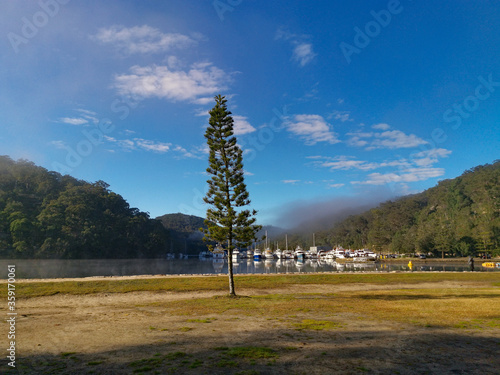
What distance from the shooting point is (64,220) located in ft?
348

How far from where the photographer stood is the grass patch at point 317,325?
11266 mm

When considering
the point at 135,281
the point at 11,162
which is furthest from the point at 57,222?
the point at 135,281

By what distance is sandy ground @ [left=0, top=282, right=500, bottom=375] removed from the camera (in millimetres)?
7141

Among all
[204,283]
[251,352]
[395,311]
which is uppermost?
[251,352]

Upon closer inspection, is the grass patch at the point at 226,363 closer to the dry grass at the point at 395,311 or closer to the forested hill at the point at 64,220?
the dry grass at the point at 395,311

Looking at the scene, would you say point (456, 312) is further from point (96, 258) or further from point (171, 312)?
point (96, 258)

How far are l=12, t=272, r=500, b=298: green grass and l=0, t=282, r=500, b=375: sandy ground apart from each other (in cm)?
1416

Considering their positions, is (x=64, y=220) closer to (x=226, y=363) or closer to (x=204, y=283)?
(x=204, y=283)

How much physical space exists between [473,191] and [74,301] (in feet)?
484

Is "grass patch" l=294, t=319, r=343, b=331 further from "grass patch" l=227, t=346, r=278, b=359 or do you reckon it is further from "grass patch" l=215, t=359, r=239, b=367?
"grass patch" l=215, t=359, r=239, b=367

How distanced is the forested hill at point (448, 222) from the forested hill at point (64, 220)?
340ft

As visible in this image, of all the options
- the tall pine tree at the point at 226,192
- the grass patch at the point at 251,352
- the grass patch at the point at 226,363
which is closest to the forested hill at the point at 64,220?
the tall pine tree at the point at 226,192

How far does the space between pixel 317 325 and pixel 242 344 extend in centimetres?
386

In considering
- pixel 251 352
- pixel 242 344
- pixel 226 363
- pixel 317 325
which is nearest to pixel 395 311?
pixel 317 325
